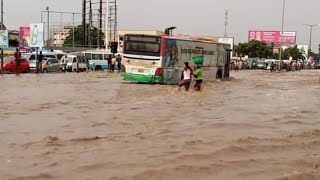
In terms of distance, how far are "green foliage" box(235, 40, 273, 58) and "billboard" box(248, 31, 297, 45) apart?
133 centimetres

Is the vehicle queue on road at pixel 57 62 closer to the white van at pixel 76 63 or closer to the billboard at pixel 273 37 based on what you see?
the white van at pixel 76 63

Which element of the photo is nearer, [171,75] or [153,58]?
[153,58]

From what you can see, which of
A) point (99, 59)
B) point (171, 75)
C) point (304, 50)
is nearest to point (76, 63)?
point (99, 59)

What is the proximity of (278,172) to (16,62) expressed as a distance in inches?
1147

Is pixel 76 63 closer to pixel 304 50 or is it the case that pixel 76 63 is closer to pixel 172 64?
pixel 172 64

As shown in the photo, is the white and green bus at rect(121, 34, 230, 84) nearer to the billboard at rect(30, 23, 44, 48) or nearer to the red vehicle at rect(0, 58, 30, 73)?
the red vehicle at rect(0, 58, 30, 73)

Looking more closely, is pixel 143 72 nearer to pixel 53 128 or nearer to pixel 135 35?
pixel 135 35

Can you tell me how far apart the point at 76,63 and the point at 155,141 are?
33.1 metres

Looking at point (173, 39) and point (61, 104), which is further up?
point (173, 39)

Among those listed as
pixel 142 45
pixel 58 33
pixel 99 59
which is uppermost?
pixel 58 33

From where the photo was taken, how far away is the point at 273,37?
90.3 m

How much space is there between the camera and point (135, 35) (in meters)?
25.1

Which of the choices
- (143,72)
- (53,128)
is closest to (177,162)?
(53,128)

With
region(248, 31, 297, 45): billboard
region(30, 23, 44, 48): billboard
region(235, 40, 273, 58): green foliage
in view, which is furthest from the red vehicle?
region(235, 40, 273, 58): green foliage
